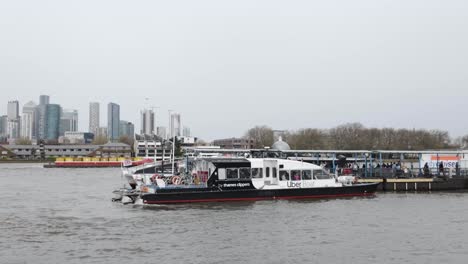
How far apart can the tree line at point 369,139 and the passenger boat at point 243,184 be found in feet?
375

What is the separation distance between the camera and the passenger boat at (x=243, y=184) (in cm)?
4153

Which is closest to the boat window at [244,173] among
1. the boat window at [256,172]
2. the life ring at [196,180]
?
the boat window at [256,172]

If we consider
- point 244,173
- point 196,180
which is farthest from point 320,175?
point 196,180

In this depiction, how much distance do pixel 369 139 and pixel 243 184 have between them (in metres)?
132

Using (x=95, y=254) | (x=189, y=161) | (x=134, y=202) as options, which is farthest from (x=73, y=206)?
(x=95, y=254)

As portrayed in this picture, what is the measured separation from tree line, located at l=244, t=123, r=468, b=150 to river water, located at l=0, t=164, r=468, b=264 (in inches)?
4774

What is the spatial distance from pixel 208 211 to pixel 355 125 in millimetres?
148914

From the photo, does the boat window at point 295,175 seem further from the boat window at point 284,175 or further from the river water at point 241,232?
the river water at point 241,232

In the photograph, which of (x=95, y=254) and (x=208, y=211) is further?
(x=208, y=211)

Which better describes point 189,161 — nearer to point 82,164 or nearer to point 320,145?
point 82,164

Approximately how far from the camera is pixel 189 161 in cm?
4888

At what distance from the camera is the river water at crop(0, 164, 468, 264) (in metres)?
24.1

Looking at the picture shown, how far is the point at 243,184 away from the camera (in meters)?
42.9

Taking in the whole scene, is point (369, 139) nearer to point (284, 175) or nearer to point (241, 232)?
point (284, 175)
